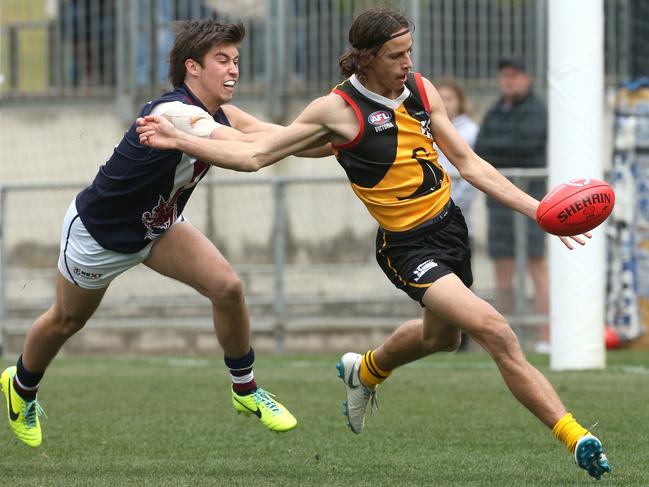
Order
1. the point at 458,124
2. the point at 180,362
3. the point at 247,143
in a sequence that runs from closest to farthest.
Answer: the point at 247,143
the point at 180,362
the point at 458,124

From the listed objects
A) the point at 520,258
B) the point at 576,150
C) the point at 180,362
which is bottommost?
the point at 180,362

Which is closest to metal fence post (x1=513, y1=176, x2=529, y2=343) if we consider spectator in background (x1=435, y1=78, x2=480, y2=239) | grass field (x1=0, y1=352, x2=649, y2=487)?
spectator in background (x1=435, y1=78, x2=480, y2=239)

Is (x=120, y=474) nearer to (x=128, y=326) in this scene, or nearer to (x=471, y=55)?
(x=128, y=326)

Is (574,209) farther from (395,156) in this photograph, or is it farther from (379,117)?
(379,117)

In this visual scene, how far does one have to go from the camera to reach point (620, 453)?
6.39 meters

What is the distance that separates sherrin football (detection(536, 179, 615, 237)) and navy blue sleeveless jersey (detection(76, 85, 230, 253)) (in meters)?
1.62

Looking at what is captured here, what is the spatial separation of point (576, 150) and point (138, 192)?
4.11m

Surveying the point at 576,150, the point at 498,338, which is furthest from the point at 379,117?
the point at 576,150

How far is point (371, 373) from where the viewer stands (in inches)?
276

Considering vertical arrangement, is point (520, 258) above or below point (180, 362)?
above

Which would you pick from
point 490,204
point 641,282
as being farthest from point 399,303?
point 641,282

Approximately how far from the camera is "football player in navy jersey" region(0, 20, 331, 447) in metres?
6.43

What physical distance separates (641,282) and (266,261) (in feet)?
11.4

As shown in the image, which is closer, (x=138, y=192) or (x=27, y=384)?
(x=138, y=192)
